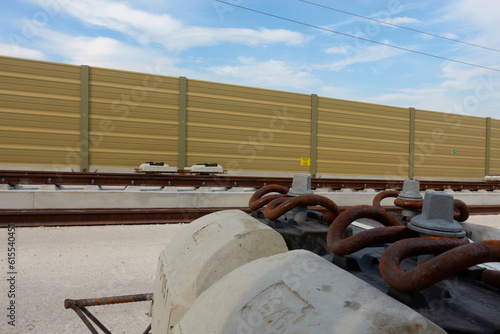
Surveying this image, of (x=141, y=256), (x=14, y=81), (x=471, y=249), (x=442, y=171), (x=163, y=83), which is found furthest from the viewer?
(x=442, y=171)

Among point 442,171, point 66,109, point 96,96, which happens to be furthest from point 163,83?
point 442,171

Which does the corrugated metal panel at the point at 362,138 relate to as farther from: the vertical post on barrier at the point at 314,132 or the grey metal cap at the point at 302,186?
the grey metal cap at the point at 302,186

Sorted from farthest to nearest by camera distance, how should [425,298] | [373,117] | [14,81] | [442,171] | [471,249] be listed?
[442,171]
[373,117]
[14,81]
[425,298]
[471,249]

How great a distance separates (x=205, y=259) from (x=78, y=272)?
3.40 m

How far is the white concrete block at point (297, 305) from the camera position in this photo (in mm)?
818

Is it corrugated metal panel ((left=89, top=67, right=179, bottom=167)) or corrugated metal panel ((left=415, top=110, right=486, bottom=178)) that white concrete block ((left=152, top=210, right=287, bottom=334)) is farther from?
corrugated metal panel ((left=415, top=110, right=486, bottom=178))

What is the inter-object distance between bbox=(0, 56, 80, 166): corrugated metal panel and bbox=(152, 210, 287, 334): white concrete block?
14.9 metres

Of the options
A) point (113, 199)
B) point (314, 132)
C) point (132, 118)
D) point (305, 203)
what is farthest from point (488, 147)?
point (305, 203)

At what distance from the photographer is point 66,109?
47.0 feet

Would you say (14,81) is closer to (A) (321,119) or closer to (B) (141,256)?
(B) (141,256)

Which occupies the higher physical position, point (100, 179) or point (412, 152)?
point (412, 152)

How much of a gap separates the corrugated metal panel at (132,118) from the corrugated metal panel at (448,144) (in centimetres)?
1634

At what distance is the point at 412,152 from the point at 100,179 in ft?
63.8

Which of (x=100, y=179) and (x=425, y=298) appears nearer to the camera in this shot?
(x=425, y=298)
